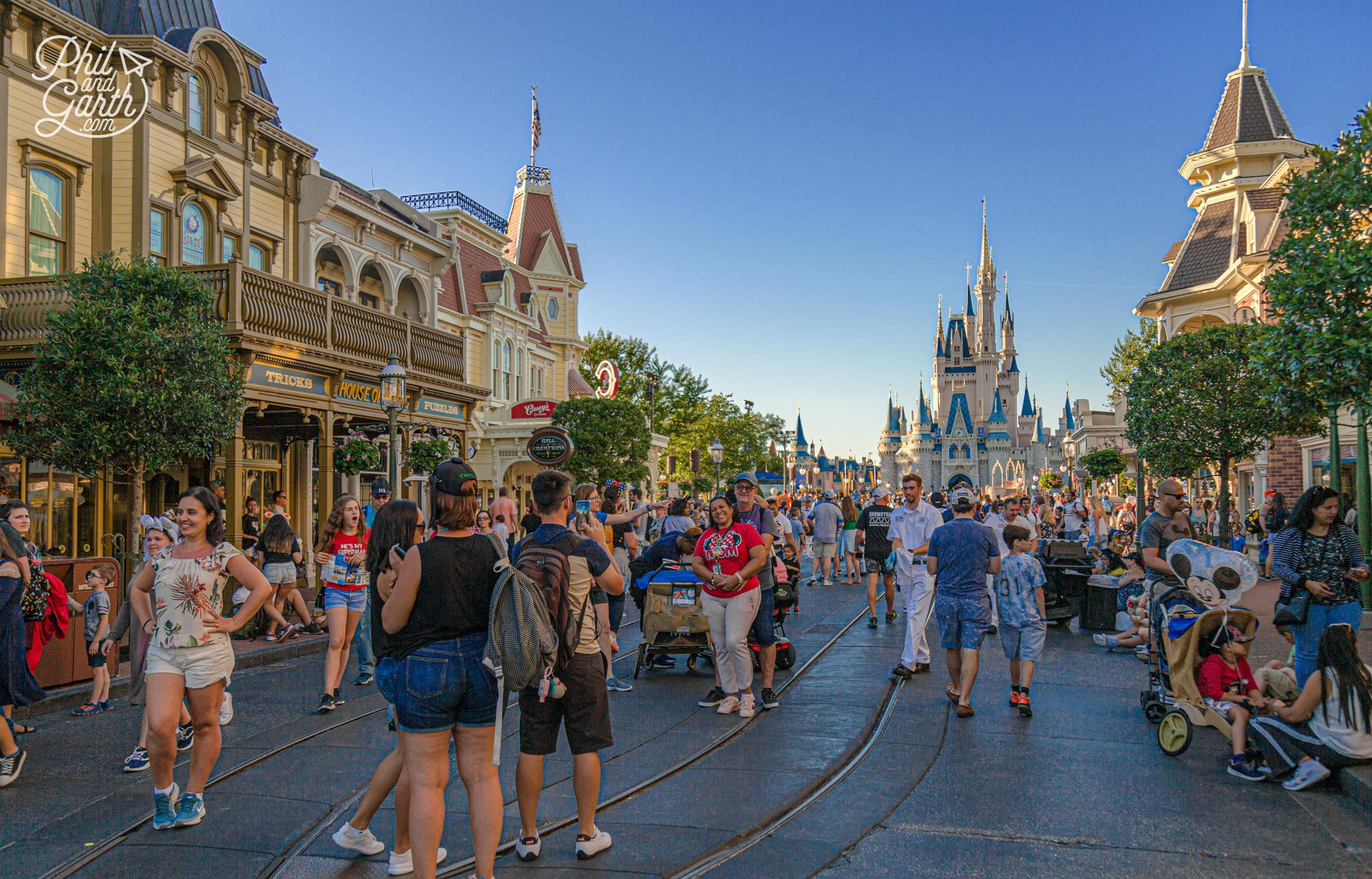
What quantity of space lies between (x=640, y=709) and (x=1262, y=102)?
136 feet

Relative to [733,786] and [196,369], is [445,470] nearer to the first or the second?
[733,786]

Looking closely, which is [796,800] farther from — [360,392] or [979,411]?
[979,411]

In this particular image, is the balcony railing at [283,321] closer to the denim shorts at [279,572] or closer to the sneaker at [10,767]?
the denim shorts at [279,572]

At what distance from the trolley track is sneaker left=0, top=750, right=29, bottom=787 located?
1196mm

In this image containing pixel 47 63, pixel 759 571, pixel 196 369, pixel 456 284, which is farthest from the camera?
pixel 456 284

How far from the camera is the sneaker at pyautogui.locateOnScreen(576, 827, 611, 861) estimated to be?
4.55 m

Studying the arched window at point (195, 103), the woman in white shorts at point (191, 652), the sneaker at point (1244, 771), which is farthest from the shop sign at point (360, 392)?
the sneaker at point (1244, 771)

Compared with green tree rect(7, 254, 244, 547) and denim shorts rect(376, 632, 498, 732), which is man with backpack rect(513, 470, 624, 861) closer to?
denim shorts rect(376, 632, 498, 732)

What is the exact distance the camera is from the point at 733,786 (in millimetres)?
5703

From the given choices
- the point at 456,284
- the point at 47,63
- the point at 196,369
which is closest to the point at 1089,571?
the point at 196,369

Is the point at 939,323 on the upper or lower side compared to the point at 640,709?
upper

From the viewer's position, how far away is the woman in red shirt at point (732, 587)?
7.37 m

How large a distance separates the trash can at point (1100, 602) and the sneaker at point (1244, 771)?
6.40m

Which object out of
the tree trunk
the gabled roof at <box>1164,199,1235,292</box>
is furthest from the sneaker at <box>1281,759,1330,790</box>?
the gabled roof at <box>1164,199,1235,292</box>
